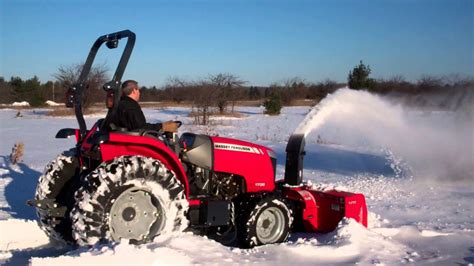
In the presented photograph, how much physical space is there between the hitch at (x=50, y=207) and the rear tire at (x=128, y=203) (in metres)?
0.74

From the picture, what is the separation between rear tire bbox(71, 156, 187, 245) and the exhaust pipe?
6.68 ft

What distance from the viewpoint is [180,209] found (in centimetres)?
516

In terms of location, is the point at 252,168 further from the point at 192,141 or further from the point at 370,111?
the point at 370,111

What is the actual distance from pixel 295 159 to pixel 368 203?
8.75ft

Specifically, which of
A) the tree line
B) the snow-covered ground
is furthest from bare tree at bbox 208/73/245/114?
the snow-covered ground

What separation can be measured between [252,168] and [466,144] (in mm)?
7214

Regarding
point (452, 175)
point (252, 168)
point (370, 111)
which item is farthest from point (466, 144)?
point (252, 168)

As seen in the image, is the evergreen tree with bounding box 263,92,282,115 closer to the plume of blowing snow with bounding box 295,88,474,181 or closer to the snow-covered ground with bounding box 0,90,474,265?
the snow-covered ground with bounding box 0,90,474,265

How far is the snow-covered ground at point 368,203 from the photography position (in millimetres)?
5043

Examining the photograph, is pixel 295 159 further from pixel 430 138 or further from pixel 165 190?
pixel 430 138

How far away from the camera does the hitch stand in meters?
5.46

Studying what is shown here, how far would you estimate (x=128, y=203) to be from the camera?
5.11m

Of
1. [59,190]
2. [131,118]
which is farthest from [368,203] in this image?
[59,190]

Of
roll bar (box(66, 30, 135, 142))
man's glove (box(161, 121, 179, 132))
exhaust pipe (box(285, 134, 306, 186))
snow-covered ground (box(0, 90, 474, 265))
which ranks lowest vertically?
snow-covered ground (box(0, 90, 474, 265))
